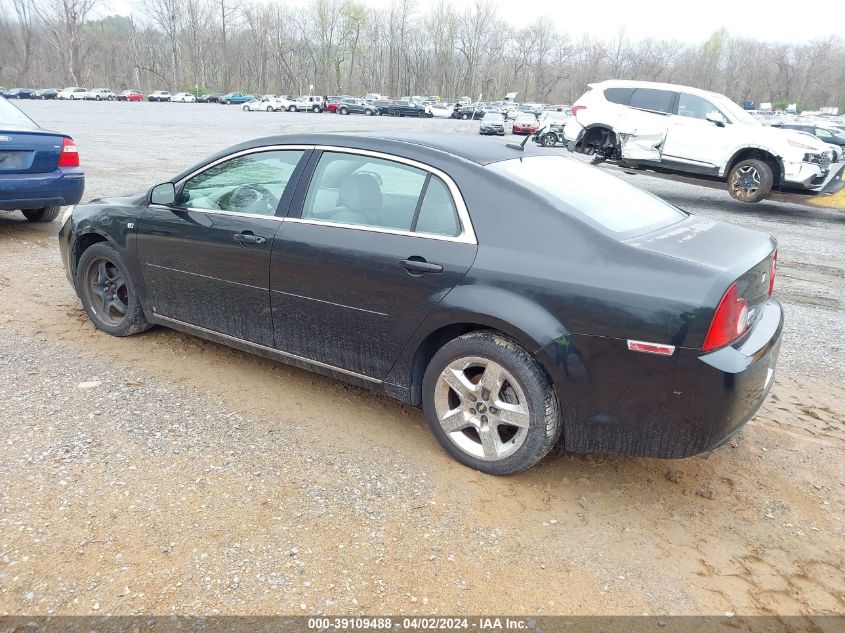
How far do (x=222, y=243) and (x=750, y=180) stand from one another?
10.5 metres

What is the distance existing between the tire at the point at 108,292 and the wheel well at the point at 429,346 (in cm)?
233

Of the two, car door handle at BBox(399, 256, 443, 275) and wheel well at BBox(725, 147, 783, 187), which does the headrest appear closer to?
car door handle at BBox(399, 256, 443, 275)

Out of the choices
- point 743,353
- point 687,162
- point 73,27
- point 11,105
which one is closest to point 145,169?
point 11,105

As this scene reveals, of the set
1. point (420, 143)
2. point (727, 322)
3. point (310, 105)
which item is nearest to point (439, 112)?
point (310, 105)

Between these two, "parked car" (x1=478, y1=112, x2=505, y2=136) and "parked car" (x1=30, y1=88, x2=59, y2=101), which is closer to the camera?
"parked car" (x1=478, y1=112, x2=505, y2=136)

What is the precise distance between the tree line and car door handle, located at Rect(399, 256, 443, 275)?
10135 centimetres

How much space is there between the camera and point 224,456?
11.0 ft

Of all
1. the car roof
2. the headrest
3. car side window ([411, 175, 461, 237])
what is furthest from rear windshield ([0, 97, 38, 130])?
car side window ([411, 175, 461, 237])

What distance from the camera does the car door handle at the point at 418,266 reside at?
3.19m

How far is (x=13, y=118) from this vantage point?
7664mm

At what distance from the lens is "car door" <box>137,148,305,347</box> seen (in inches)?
151

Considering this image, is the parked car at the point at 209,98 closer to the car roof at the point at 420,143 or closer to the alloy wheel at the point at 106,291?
the alloy wheel at the point at 106,291

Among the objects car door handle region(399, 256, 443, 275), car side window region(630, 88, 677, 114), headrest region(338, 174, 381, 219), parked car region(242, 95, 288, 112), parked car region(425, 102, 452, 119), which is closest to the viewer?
car door handle region(399, 256, 443, 275)

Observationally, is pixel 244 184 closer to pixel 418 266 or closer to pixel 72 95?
pixel 418 266
